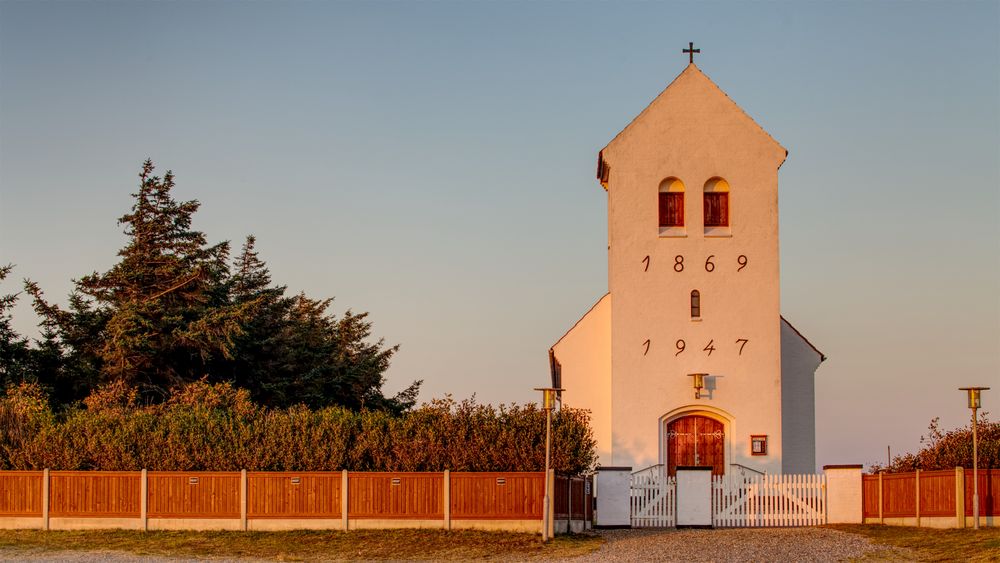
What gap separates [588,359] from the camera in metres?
40.5

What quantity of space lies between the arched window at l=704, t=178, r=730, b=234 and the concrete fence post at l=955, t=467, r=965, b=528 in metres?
10.7

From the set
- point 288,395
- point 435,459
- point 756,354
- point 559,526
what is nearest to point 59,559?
point 435,459

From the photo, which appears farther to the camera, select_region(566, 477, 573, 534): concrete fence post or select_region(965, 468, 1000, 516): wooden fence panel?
select_region(566, 477, 573, 534): concrete fence post

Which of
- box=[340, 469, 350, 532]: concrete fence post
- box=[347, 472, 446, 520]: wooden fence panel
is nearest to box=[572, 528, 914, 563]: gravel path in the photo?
box=[347, 472, 446, 520]: wooden fence panel

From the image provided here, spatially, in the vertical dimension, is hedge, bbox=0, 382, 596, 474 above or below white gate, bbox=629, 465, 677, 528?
above

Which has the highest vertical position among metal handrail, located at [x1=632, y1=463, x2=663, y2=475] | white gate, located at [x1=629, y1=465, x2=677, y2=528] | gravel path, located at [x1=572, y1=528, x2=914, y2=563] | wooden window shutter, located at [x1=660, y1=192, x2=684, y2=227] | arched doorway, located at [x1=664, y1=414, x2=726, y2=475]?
wooden window shutter, located at [x1=660, y1=192, x2=684, y2=227]

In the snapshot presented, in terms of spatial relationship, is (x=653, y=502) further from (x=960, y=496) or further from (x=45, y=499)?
(x=45, y=499)

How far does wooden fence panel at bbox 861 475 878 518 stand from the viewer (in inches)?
1318

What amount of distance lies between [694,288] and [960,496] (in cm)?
1029

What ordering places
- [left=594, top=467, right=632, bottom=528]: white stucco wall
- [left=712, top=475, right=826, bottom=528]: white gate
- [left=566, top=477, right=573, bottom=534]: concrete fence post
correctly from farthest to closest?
[left=712, top=475, right=826, bottom=528]: white gate < [left=594, top=467, right=632, bottom=528]: white stucco wall < [left=566, top=477, right=573, bottom=534]: concrete fence post

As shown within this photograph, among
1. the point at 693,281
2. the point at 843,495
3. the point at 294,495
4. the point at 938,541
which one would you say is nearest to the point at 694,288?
the point at 693,281

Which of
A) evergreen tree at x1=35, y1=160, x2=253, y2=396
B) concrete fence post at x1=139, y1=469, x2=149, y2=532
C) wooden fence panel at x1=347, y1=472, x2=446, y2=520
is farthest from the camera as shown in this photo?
evergreen tree at x1=35, y1=160, x2=253, y2=396

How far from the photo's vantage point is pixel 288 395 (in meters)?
53.2

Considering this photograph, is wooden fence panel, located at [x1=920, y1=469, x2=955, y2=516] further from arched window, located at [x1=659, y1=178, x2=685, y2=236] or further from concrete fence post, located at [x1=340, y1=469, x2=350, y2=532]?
concrete fence post, located at [x1=340, y1=469, x2=350, y2=532]
